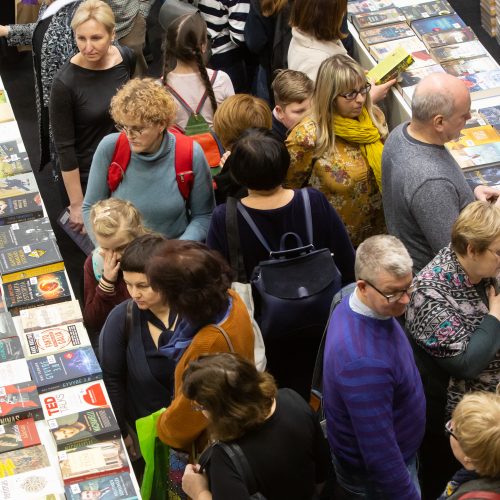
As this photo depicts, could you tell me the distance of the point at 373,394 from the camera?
3.12m

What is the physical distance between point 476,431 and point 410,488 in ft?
1.46

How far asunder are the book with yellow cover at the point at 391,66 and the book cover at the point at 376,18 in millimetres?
525

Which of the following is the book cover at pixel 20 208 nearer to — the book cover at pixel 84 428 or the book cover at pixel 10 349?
the book cover at pixel 10 349

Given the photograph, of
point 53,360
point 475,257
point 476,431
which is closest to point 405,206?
point 475,257

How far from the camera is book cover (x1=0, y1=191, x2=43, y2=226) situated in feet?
15.0

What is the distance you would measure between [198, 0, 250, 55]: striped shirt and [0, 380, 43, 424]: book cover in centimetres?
298

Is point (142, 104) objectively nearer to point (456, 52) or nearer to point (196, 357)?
point (196, 357)

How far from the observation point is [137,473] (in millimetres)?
4328

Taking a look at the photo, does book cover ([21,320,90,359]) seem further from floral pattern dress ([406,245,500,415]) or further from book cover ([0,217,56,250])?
floral pattern dress ([406,245,500,415])

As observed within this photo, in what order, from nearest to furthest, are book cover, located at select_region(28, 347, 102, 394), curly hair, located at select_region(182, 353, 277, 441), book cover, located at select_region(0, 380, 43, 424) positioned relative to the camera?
curly hair, located at select_region(182, 353, 277, 441) → book cover, located at select_region(0, 380, 43, 424) → book cover, located at select_region(28, 347, 102, 394)

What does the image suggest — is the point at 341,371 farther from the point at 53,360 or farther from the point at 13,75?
the point at 13,75

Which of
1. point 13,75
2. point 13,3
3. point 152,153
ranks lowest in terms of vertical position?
point 13,75

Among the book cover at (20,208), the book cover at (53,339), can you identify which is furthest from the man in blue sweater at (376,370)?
the book cover at (20,208)

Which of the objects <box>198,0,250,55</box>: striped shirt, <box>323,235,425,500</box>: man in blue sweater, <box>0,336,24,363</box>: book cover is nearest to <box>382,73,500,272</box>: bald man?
<box>323,235,425,500</box>: man in blue sweater
